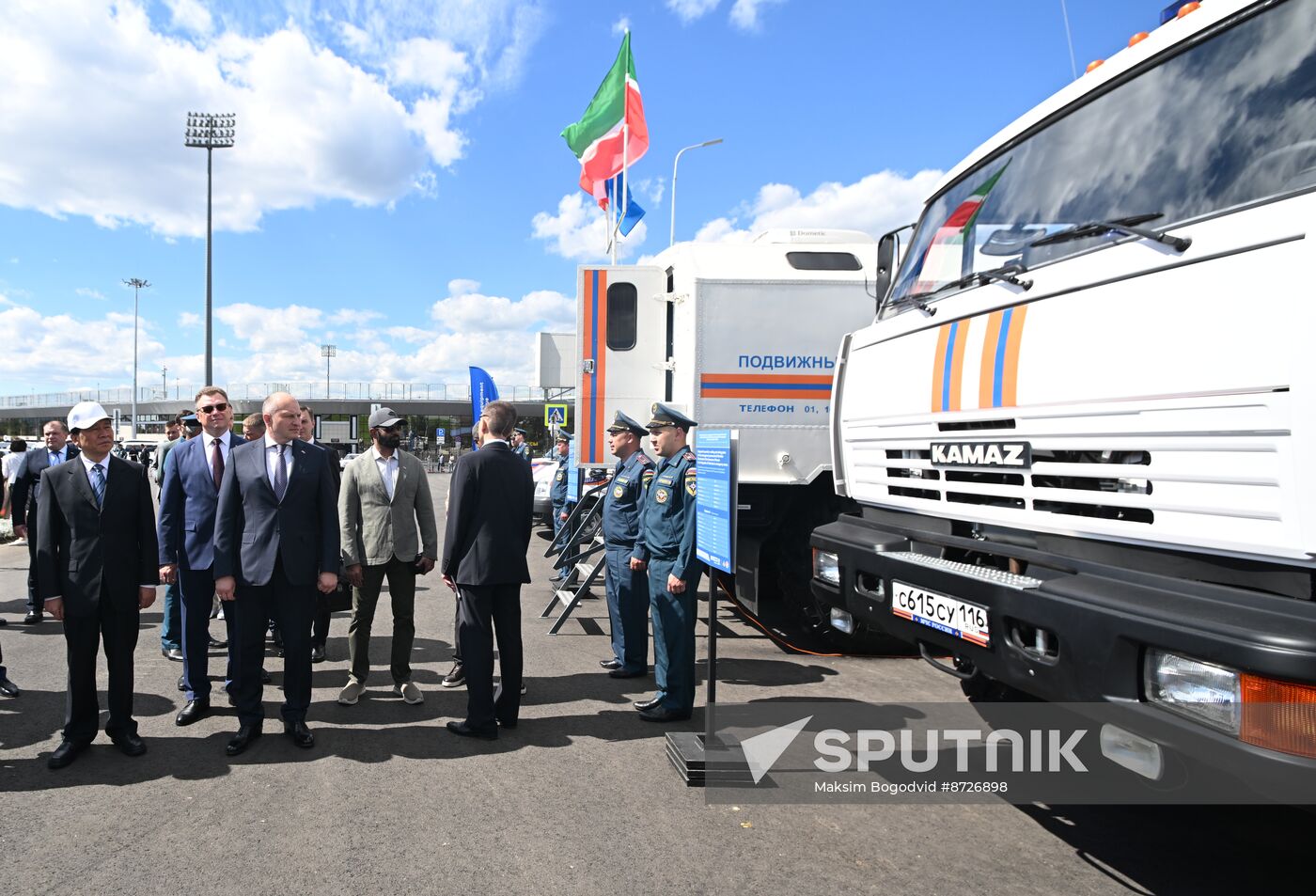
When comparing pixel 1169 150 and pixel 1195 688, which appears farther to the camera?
pixel 1169 150

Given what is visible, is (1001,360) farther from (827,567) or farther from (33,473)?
(33,473)

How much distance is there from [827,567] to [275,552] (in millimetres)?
2946

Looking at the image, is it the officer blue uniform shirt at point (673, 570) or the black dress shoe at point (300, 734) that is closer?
the black dress shoe at point (300, 734)

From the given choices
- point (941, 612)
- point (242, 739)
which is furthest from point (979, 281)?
point (242, 739)

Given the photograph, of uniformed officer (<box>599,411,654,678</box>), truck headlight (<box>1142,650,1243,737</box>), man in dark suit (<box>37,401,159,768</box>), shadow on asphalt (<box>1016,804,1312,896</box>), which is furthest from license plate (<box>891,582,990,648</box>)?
man in dark suit (<box>37,401,159,768</box>)

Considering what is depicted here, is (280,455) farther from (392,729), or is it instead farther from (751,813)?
(751,813)

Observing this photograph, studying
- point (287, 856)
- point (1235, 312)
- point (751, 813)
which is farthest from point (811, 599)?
point (1235, 312)

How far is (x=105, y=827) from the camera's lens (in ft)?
11.4

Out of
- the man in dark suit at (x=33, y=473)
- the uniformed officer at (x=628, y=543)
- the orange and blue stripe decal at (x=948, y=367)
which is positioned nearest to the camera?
the orange and blue stripe decal at (x=948, y=367)

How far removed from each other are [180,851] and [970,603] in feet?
10.5

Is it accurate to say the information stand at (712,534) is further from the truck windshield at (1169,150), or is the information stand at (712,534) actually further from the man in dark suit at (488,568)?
the truck windshield at (1169,150)

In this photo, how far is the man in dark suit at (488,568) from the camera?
15.4ft

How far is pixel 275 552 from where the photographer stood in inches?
178

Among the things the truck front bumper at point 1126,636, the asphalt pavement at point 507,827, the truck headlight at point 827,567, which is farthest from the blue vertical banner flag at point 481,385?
the truck front bumper at point 1126,636
